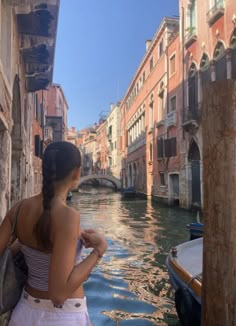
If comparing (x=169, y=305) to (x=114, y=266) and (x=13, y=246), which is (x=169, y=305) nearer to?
(x=114, y=266)

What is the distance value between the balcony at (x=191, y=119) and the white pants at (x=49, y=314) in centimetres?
1287

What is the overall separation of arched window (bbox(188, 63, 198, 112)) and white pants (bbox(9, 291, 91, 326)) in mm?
13396

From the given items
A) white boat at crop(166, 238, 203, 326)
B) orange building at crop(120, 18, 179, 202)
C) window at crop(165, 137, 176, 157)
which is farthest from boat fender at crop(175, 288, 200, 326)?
window at crop(165, 137, 176, 157)

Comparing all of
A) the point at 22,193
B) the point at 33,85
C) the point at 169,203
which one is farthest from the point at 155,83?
the point at 22,193

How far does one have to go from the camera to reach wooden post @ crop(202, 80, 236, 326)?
197 cm

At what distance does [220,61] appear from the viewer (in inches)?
487

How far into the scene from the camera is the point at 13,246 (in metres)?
1.21

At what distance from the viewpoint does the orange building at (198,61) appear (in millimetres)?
11648

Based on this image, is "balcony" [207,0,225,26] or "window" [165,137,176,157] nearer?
"balcony" [207,0,225,26]

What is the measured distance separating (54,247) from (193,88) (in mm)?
14389

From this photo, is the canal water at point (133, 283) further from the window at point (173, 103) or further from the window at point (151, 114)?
the window at point (151, 114)

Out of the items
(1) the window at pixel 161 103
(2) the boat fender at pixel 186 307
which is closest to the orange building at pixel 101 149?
(1) the window at pixel 161 103

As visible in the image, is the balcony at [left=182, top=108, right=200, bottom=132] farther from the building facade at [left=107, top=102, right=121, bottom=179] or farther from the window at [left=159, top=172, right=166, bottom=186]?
the building facade at [left=107, top=102, right=121, bottom=179]

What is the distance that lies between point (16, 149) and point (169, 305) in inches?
179
